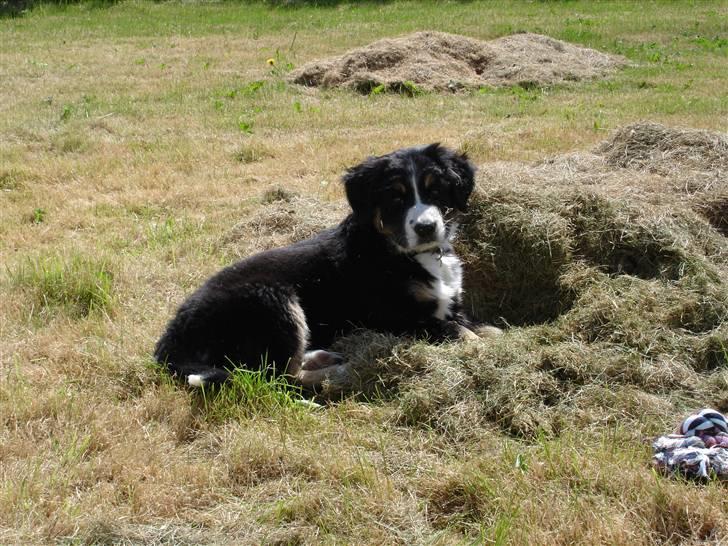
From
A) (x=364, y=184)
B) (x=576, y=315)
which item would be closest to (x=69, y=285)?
(x=364, y=184)

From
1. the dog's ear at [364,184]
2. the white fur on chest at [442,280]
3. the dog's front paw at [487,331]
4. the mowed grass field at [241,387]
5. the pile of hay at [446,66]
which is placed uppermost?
the dog's ear at [364,184]

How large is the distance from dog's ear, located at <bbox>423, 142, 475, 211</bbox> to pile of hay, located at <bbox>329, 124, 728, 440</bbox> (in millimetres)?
705

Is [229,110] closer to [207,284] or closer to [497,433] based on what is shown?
[207,284]

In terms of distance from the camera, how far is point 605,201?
5.85m

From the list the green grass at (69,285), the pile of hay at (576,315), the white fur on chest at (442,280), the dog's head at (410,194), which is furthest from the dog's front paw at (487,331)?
the green grass at (69,285)

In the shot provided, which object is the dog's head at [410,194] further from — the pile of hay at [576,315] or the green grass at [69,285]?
the green grass at [69,285]

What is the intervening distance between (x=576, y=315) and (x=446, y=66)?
9.65m

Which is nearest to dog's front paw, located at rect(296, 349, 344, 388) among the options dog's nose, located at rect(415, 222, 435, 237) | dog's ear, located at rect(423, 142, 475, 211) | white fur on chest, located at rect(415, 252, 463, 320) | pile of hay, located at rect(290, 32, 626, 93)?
white fur on chest, located at rect(415, 252, 463, 320)

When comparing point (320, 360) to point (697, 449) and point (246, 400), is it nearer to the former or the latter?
point (246, 400)

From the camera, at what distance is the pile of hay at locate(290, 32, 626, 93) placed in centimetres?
1328

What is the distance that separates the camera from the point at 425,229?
473cm

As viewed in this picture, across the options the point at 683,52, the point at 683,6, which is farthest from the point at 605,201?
the point at 683,6

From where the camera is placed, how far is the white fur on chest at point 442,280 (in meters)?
5.07

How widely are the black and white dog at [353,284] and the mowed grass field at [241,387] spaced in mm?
334
